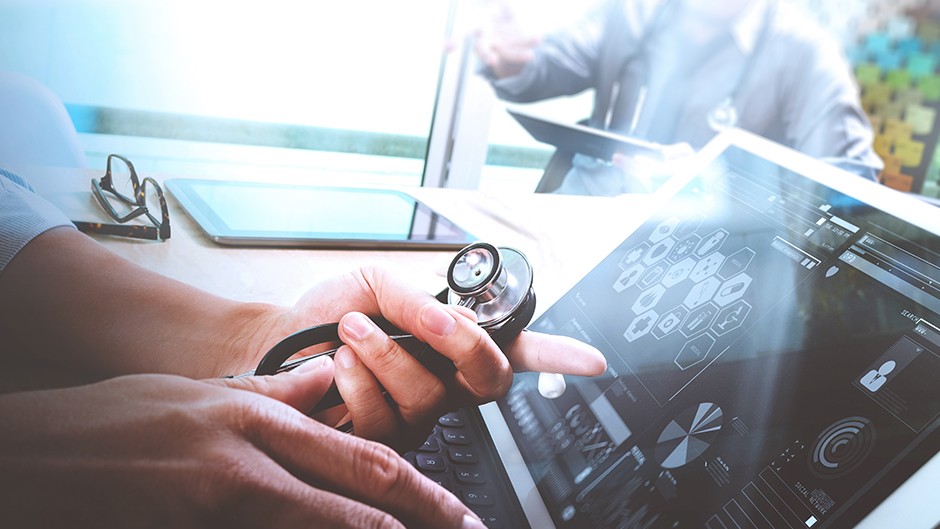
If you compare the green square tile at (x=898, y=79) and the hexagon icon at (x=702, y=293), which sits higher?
the green square tile at (x=898, y=79)

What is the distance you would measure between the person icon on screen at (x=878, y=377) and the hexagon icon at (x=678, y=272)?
13 centimetres

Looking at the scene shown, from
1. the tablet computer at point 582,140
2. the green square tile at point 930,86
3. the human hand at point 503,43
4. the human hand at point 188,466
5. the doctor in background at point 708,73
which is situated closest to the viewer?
the human hand at point 188,466

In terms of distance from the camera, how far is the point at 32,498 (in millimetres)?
197

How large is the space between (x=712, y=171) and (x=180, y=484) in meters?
0.42

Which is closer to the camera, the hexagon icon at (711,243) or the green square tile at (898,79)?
the hexagon icon at (711,243)

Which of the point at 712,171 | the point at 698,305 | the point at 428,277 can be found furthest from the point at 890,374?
the point at 428,277

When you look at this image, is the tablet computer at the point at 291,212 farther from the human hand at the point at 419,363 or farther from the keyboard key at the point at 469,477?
the keyboard key at the point at 469,477

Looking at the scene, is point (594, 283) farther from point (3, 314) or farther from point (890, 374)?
point (3, 314)

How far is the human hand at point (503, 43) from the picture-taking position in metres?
1.07

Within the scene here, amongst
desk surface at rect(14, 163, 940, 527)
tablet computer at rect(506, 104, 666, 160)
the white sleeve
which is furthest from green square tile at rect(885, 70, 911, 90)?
the white sleeve

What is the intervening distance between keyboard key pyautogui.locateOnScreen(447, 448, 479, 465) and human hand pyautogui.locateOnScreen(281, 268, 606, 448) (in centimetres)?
2

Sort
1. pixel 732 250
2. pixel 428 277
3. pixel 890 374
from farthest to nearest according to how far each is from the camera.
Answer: pixel 428 277
pixel 732 250
pixel 890 374

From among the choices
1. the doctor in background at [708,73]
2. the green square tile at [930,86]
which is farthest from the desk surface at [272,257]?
the green square tile at [930,86]

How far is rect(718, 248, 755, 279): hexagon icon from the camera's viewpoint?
0.41 metres
